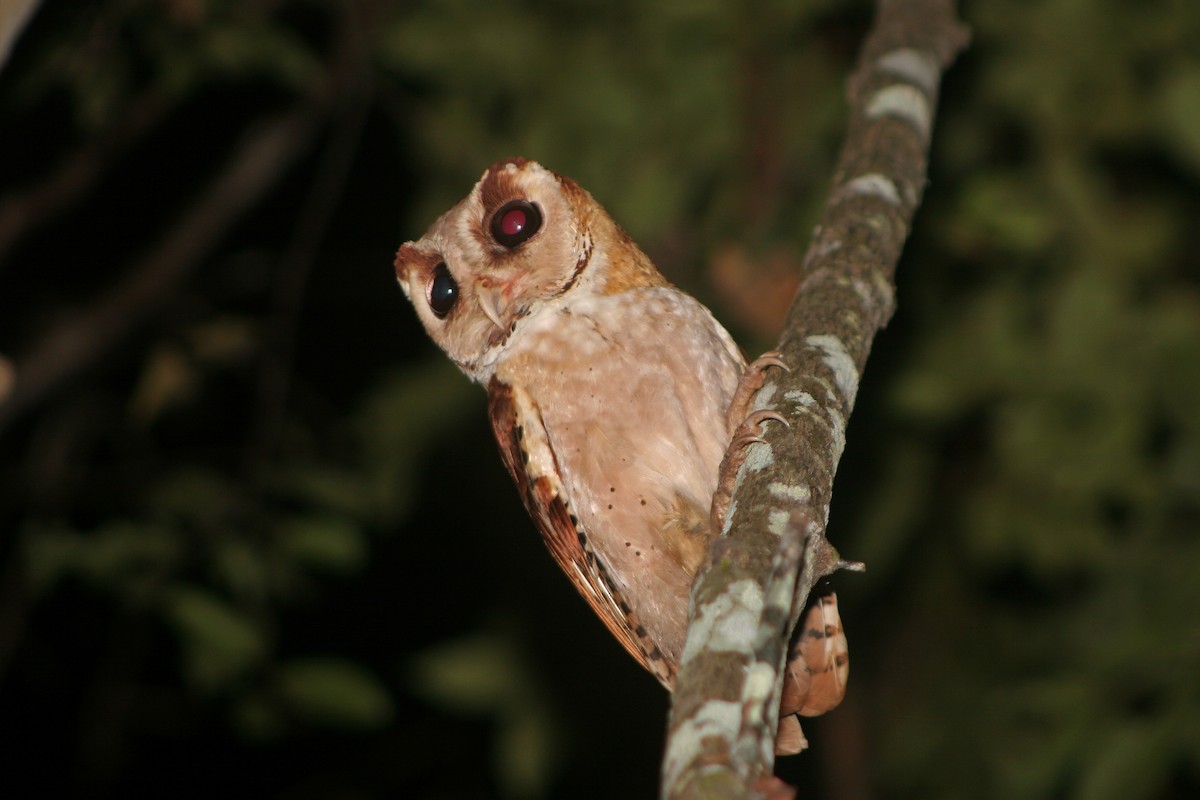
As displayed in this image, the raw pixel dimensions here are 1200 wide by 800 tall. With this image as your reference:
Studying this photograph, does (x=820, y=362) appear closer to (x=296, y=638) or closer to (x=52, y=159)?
(x=52, y=159)

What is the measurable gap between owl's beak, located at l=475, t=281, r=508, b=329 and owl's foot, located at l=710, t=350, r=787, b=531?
0.77 metres

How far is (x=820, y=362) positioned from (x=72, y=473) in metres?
3.74

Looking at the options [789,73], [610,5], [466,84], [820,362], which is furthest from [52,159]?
[820,362]

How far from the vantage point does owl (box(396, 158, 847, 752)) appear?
259 centimetres

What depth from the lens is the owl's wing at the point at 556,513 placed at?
2.80m

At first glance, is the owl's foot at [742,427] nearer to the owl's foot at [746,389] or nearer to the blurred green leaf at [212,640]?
the owl's foot at [746,389]

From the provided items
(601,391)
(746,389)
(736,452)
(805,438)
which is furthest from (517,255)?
(805,438)

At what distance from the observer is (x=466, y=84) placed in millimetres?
4980

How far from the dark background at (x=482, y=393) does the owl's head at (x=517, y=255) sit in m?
1.46

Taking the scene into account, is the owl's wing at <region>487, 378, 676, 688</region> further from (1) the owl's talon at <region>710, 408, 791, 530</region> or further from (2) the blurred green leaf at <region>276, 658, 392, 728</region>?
(2) the blurred green leaf at <region>276, 658, 392, 728</region>

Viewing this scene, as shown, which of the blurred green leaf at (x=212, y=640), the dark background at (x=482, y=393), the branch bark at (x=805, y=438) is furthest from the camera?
the dark background at (x=482, y=393)

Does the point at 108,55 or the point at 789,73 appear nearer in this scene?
the point at 108,55

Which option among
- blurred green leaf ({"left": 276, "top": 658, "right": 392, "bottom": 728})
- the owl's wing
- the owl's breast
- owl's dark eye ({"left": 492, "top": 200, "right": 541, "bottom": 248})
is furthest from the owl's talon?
blurred green leaf ({"left": 276, "top": 658, "right": 392, "bottom": 728})

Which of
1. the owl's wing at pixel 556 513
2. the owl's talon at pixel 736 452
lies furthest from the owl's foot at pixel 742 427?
the owl's wing at pixel 556 513
